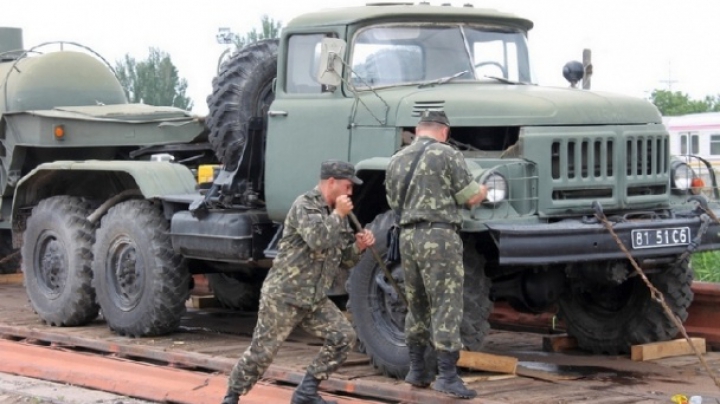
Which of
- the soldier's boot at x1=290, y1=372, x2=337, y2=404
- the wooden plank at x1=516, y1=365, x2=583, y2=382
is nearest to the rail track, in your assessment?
the wooden plank at x1=516, y1=365, x2=583, y2=382

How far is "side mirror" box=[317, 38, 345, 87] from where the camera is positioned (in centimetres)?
984

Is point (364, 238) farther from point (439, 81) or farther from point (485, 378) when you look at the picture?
point (439, 81)

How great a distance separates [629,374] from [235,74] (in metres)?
3.93

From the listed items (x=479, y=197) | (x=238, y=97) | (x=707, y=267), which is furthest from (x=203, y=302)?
(x=479, y=197)

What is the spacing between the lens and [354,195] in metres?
9.80

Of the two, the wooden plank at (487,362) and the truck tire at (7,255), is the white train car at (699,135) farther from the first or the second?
the wooden plank at (487,362)

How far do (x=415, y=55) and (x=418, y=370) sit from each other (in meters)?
2.60

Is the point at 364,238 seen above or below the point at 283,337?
above

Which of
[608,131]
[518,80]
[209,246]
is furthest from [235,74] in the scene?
[608,131]

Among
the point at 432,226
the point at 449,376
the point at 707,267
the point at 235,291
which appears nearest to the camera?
the point at 449,376

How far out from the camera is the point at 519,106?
9398 mm

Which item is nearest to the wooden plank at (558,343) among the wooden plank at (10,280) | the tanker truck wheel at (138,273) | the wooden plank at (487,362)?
the wooden plank at (487,362)

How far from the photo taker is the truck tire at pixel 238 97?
37.0 feet

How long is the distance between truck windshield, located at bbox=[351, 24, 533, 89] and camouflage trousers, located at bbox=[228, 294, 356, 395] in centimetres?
241
